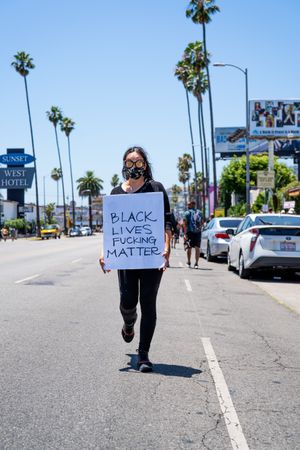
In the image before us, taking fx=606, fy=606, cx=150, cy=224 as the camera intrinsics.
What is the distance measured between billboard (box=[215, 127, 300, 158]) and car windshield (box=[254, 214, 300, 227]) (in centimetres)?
6780

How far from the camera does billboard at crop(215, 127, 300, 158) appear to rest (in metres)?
84.6

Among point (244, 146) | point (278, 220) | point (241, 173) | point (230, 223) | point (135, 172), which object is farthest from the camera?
point (244, 146)

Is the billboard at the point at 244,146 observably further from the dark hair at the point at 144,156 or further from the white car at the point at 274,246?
the dark hair at the point at 144,156

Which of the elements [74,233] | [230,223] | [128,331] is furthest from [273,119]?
[128,331]

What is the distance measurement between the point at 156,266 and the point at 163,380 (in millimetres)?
1039

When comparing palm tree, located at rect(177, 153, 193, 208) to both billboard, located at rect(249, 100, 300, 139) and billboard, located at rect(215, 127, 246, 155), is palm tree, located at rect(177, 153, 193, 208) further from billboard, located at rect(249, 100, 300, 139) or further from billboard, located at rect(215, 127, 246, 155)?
billboard, located at rect(249, 100, 300, 139)

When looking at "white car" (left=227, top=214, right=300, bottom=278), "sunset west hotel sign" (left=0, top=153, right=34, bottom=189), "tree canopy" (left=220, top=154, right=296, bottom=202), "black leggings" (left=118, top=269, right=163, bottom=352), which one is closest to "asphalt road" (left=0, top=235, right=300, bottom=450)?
"black leggings" (left=118, top=269, right=163, bottom=352)

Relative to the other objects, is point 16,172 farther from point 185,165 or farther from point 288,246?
point 288,246

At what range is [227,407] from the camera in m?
4.65

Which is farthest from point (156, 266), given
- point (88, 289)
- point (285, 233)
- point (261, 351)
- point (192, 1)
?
point (192, 1)

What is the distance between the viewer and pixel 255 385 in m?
5.32

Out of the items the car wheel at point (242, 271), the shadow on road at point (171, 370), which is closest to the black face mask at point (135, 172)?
the shadow on road at point (171, 370)

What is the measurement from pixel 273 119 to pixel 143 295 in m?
45.5

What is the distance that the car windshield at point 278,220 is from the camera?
14.5 m
